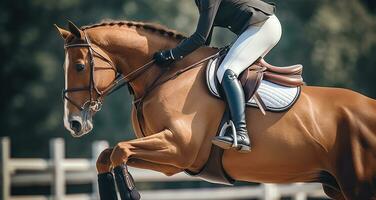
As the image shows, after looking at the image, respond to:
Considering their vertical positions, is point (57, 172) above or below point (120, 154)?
above

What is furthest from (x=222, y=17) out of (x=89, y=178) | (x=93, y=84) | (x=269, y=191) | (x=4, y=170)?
(x=89, y=178)

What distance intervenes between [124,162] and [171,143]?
49 centimetres

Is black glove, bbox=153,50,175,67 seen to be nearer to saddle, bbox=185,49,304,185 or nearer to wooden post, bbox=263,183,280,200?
saddle, bbox=185,49,304,185

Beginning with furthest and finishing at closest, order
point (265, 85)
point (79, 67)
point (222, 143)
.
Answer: point (265, 85), point (79, 67), point (222, 143)

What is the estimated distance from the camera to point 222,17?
8.18 m

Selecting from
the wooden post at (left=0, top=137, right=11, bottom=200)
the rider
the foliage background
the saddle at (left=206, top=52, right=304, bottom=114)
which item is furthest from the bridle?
the foliage background

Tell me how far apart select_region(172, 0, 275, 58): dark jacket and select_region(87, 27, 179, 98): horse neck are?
30 centimetres

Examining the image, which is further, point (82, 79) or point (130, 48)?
point (130, 48)

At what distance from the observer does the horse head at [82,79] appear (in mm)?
7926

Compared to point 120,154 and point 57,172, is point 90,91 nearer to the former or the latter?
point 120,154

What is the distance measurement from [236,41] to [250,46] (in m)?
0.15

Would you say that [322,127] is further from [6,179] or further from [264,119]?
[6,179]

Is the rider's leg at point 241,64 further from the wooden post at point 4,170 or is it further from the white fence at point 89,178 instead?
the wooden post at point 4,170

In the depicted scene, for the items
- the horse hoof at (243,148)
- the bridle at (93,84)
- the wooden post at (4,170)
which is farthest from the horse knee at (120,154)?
the wooden post at (4,170)
